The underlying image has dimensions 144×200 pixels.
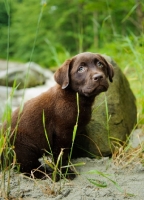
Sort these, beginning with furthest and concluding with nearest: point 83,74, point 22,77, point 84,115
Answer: point 22,77
point 84,115
point 83,74

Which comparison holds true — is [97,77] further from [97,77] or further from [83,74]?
[83,74]

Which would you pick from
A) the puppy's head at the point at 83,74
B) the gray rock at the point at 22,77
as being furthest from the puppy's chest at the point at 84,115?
the gray rock at the point at 22,77

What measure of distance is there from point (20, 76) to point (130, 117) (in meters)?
5.10

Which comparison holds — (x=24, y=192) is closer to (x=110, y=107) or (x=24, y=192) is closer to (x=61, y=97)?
(x=61, y=97)

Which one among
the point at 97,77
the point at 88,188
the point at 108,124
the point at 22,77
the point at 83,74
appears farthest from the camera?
the point at 22,77

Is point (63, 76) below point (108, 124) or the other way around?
the other way around

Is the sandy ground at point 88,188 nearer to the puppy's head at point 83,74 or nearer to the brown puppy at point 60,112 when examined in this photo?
the brown puppy at point 60,112

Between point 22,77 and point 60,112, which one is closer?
point 60,112

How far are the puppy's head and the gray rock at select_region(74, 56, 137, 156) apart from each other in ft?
1.53

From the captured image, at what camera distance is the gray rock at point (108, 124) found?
4004 mm

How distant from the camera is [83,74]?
3.32m

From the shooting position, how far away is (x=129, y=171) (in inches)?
132

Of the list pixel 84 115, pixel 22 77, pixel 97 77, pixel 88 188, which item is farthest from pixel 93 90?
pixel 22 77

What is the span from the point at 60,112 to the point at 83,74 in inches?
17.9
